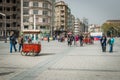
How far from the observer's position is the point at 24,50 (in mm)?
21656

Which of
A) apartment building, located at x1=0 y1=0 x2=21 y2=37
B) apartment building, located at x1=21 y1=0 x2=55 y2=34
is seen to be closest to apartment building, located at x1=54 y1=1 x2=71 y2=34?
apartment building, located at x1=0 y1=0 x2=21 y2=37

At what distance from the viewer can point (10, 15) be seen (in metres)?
90.8

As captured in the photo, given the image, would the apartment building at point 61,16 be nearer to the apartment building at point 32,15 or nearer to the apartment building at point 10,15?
the apartment building at point 10,15

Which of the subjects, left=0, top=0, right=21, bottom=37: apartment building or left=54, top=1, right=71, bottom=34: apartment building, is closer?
left=0, top=0, right=21, bottom=37: apartment building

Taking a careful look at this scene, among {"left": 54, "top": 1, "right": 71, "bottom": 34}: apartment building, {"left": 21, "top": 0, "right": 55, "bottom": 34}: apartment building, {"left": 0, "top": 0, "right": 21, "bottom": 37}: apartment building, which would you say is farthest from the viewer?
{"left": 54, "top": 1, "right": 71, "bottom": 34}: apartment building

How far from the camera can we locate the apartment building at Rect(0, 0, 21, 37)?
8931 cm

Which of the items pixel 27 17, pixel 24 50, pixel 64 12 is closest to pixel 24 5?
pixel 27 17

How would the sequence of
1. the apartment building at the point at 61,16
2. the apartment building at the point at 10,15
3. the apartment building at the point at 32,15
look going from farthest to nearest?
the apartment building at the point at 61,16 → the apartment building at the point at 10,15 → the apartment building at the point at 32,15

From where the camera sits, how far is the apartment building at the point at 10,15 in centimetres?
8931

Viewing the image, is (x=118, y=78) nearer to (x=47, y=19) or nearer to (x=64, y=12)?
(x=47, y=19)

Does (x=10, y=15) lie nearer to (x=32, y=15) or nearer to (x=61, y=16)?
(x=32, y=15)

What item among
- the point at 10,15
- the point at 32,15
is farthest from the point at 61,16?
the point at 32,15

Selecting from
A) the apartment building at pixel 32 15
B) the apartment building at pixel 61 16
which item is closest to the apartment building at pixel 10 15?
the apartment building at pixel 32 15

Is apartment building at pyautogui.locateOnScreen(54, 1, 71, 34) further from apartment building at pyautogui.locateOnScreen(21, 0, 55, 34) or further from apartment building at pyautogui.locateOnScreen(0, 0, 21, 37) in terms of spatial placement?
apartment building at pyautogui.locateOnScreen(21, 0, 55, 34)
